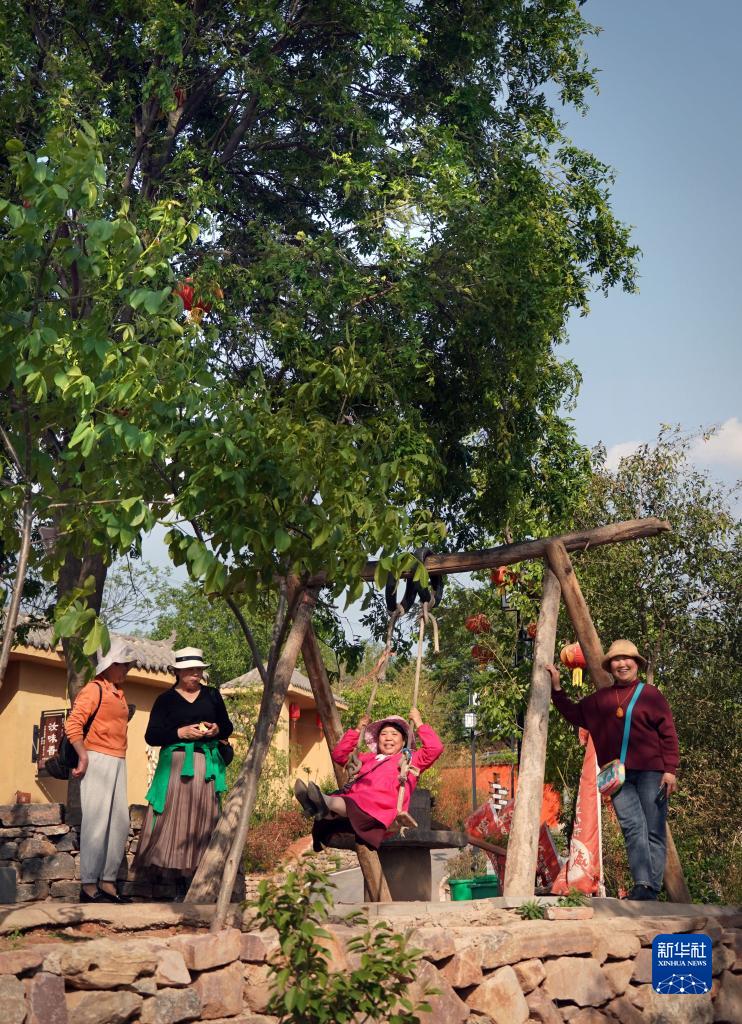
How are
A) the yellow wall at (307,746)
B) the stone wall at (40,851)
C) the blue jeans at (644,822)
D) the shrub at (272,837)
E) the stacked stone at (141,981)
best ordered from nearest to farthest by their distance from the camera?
1. the stacked stone at (141,981)
2. the blue jeans at (644,822)
3. the stone wall at (40,851)
4. the shrub at (272,837)
5. the yellow wall at (307,746)

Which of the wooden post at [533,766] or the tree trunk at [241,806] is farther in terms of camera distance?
the wooden post at [533,766]

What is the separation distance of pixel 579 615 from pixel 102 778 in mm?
3343

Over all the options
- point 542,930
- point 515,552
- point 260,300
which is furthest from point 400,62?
point 542,930

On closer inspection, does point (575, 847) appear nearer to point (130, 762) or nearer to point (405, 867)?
point (405, 867)

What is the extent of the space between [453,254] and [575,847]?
5.27 metres

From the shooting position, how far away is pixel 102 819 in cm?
739

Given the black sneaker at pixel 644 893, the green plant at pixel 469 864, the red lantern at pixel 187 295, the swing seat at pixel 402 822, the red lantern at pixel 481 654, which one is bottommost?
the black sneaker at pixel 644 893

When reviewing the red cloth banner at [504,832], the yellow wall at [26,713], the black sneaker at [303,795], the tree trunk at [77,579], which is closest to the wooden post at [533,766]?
the black sneaker at [303,795]

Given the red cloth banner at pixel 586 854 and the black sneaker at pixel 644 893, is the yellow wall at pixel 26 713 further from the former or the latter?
the black sneaker at pixel 644 893

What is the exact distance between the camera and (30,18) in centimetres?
1116

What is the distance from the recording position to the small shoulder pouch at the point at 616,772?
788cm

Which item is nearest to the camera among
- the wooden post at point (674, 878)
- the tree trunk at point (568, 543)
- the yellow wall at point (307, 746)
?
the wooden post at point (674, 878)

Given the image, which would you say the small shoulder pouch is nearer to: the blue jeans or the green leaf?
the blue jeans

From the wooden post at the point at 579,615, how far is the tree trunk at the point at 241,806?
5.80 ft
